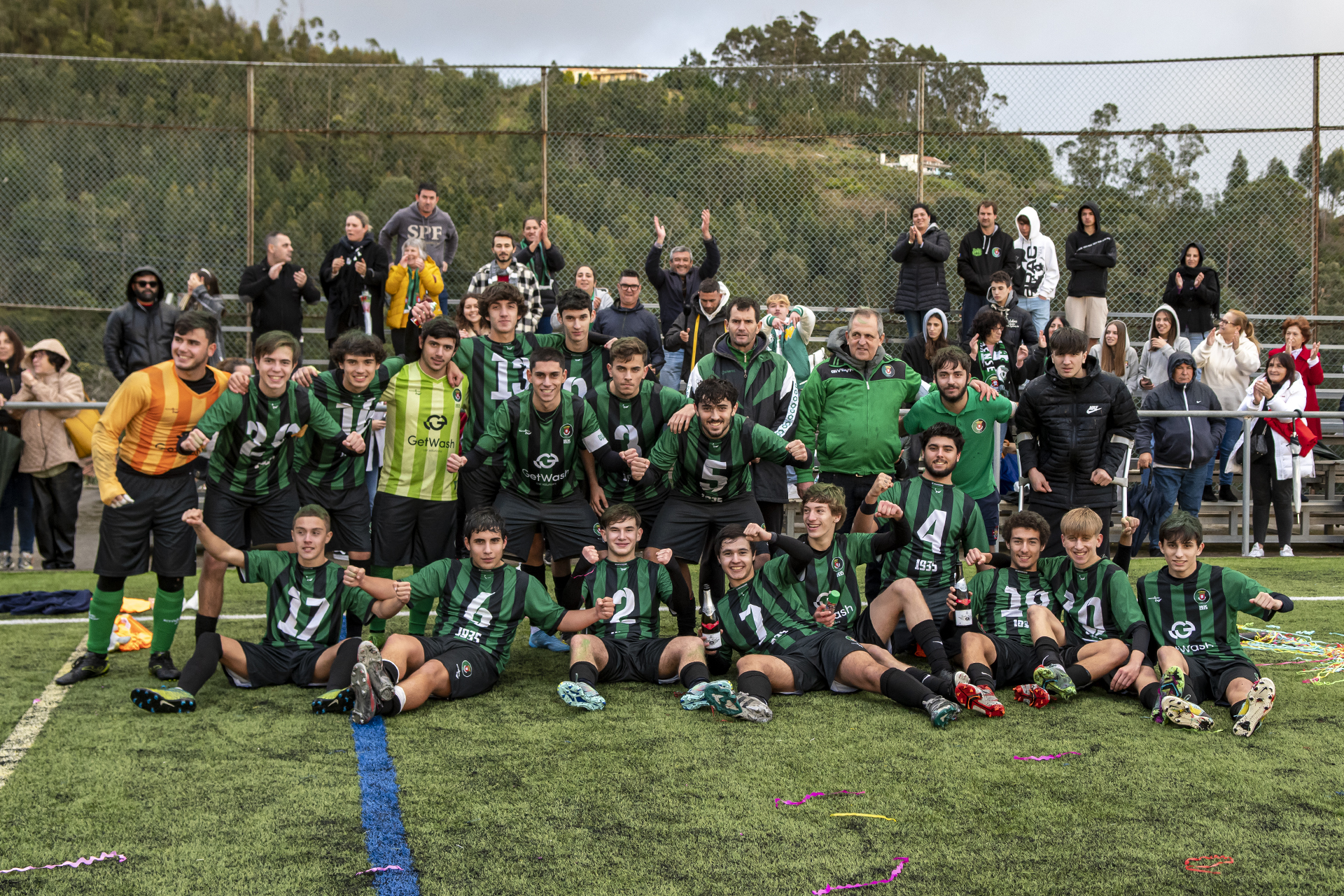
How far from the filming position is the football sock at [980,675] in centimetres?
548

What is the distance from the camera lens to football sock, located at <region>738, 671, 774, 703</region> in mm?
5445

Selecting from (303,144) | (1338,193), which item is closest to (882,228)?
(1338,193)

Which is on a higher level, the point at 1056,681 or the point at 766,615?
the point at 766,615

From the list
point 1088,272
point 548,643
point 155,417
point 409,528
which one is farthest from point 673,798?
point 1088,272

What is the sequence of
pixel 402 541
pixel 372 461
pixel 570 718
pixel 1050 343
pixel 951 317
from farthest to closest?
pixel 951 317, pixel 372 461, pixel 1050 343, pixel 402 541, pixel 570 718

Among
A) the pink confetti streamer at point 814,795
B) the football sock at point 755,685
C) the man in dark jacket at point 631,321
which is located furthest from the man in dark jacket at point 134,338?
A: the pink confetti streamer at point 814,795

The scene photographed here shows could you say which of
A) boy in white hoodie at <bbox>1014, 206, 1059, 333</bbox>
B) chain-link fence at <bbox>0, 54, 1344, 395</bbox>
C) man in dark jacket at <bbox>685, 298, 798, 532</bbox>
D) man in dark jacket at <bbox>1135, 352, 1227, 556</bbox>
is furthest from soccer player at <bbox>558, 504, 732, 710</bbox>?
boy in white hoodie at <bbox>1014, 206, 1059, 333</bbox>

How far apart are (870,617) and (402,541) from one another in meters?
2.79

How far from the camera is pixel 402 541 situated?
6688 millimetres

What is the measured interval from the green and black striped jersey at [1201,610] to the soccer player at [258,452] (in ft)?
14.5

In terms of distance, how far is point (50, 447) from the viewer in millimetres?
9289

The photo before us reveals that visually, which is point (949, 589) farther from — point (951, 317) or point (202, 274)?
point (202, 274)

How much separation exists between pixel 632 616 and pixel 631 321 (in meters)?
4.34

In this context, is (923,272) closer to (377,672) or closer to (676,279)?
(676,279)
